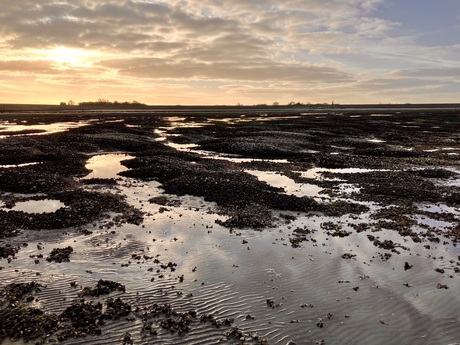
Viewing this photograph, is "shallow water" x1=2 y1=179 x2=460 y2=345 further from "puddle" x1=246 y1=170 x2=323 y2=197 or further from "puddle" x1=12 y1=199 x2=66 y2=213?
"puddle" x1=246 y1=170 x2=323 y2=197

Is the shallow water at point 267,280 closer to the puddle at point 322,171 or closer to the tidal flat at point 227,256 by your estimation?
→ the tidal flat at point 227,256

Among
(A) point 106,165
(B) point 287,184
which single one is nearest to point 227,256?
(B) point 287,184

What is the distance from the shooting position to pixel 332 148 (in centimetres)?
4491

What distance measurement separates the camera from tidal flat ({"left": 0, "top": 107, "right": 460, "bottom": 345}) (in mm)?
9555

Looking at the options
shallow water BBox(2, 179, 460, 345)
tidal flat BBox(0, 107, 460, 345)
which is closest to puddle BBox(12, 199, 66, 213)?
tidal flat BBox(0, 107, 460, 345)

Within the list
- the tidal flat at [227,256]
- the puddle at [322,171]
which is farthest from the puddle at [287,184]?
the puddle at [322,171]

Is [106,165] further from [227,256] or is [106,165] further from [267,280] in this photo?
[267,280]

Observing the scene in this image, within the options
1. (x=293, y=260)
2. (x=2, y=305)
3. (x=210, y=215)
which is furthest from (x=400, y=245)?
(x=2, y=305)

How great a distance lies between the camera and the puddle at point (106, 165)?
1124 inches

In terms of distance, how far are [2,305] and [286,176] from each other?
21525 mm

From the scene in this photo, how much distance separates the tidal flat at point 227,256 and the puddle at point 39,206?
0.33ft

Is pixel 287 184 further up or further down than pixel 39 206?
further up

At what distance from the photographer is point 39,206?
19891 mm

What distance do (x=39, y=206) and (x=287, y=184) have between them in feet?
50.5
